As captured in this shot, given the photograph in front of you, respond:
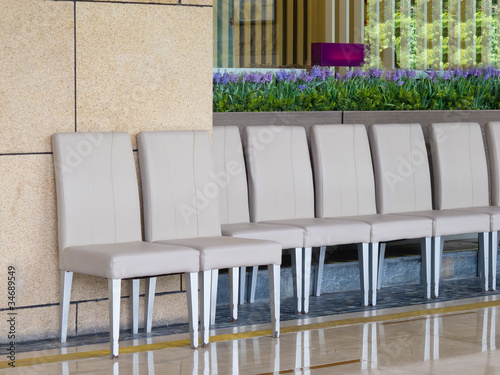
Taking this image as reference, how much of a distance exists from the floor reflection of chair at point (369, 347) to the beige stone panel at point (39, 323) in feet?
4.27

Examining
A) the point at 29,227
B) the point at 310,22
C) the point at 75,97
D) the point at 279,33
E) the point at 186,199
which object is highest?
the point at 310,22

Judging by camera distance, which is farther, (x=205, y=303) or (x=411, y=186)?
(x=411, y=186)

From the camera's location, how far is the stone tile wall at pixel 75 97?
4098mm

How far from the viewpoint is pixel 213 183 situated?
4.52 meters

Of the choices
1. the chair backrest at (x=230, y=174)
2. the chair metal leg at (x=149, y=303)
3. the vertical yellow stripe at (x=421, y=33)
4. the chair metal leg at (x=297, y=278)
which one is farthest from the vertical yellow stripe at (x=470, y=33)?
the chair metal leg at (x=149, y=303)

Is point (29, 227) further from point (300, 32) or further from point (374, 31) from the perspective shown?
point (300, 32)

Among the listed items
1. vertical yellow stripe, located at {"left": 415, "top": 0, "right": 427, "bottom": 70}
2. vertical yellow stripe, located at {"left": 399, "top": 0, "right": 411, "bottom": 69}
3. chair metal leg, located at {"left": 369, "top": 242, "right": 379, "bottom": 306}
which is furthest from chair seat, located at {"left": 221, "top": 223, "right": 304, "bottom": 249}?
vertical yellow stripe, located at {"left": 415, "top": 0, "right": 427, "bottom": 70}

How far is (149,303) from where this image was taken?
175 inches

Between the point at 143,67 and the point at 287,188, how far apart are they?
3.71 feet

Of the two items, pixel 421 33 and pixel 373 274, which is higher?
pixel 421 33

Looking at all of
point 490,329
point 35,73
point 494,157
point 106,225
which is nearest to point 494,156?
point 494,157

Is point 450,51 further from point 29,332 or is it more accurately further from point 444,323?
point 29,332

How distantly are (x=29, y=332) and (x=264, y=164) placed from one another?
1.55 metres

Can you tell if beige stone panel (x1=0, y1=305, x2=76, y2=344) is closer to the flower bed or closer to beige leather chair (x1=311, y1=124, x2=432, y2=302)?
beige leather chair (x1=311, y1=124, x2=432, y2=302)
